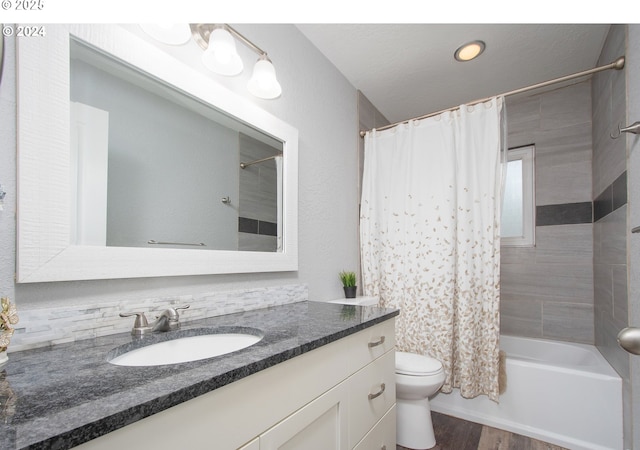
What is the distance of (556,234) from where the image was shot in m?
2.47

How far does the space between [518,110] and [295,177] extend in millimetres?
2261

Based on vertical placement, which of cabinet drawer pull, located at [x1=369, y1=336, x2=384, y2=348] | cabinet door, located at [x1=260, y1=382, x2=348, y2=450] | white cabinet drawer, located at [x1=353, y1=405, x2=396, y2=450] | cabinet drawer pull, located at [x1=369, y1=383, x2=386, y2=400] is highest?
cabinet drawer pull, located at [x1=369, y1=336, x2=384, y2=348]

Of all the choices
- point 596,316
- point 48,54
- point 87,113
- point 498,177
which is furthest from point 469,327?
point 48,54

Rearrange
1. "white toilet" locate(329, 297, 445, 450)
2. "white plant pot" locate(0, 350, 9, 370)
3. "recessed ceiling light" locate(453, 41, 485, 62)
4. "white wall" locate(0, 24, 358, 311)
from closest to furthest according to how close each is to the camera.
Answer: "white plant pot" locate(0, 350, 9, 370) < "white wall" locate(0, 24, 358, 311) < "white toilet" locate(329, 297, 445, 450) < "recessed ceiling light" locate(453, 41, 485, 62)

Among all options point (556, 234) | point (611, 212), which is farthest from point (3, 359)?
point (556, 234)

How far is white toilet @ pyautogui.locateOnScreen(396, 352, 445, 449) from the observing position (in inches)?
65.9

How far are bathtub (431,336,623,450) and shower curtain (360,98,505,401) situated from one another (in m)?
0.15

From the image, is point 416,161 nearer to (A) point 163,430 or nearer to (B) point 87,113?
(B) point 87,113

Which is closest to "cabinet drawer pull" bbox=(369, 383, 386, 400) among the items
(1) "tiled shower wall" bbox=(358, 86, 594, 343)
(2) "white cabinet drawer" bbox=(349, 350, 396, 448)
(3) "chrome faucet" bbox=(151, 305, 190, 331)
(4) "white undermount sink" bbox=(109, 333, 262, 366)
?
(2) "white cabinet drawer" bbox=(349, 350, 396, 448)

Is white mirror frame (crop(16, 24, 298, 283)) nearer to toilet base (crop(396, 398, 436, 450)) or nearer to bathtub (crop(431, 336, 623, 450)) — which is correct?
toilet base (crop(396, 398, 436, 450))

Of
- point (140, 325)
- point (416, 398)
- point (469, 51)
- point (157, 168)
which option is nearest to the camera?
point (140, 325)

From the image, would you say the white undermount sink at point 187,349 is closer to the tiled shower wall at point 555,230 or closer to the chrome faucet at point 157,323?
the chrome faucet at point 157,323

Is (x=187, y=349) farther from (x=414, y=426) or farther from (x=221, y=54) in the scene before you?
(x=414, y=426)

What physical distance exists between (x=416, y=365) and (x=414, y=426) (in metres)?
0.34
